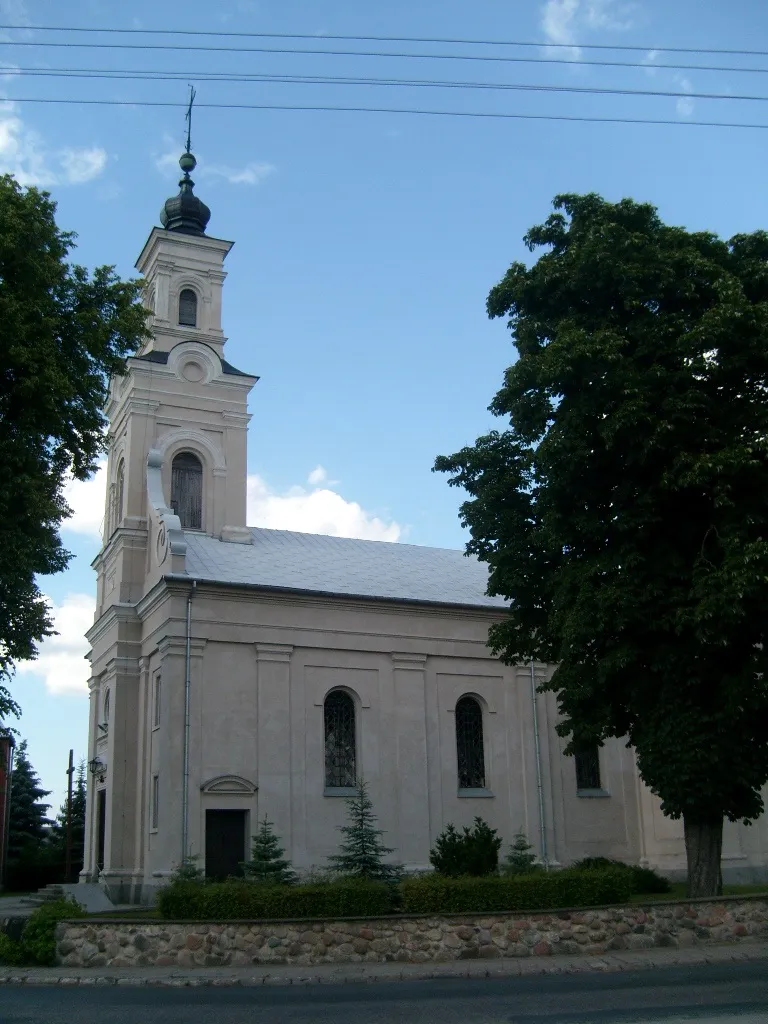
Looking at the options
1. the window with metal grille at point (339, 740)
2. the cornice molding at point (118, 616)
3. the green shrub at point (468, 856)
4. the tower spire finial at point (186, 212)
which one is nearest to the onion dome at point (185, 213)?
the tower spire finial at point (186, 212)

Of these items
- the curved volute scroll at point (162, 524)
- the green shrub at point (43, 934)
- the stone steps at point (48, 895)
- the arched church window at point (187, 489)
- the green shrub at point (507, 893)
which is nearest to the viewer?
the green shrub at point (43, 934)

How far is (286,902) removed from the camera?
Result: 16844 millimetres

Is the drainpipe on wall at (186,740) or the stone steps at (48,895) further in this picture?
the stone steps at (48,895)

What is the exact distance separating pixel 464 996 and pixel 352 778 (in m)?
17.0

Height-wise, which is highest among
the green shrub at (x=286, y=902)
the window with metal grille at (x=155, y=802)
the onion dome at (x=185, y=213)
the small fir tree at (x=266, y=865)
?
the onion dome at (x=185, y=213)

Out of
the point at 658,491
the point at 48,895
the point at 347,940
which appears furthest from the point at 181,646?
the point at 658,491

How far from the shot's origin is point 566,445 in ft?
64.3

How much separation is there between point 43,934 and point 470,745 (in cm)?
1739

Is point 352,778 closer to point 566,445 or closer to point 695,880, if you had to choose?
point 695,880

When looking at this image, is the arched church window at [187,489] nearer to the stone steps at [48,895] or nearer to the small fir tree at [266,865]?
the stone steps at [48,895]

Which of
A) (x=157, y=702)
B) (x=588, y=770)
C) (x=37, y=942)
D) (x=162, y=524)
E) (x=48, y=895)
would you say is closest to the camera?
(x=37, y=942)

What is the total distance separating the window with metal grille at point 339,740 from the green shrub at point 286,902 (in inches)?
483

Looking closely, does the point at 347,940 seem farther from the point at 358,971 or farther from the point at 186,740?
the point at 186,740

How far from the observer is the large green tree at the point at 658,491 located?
1877cm
